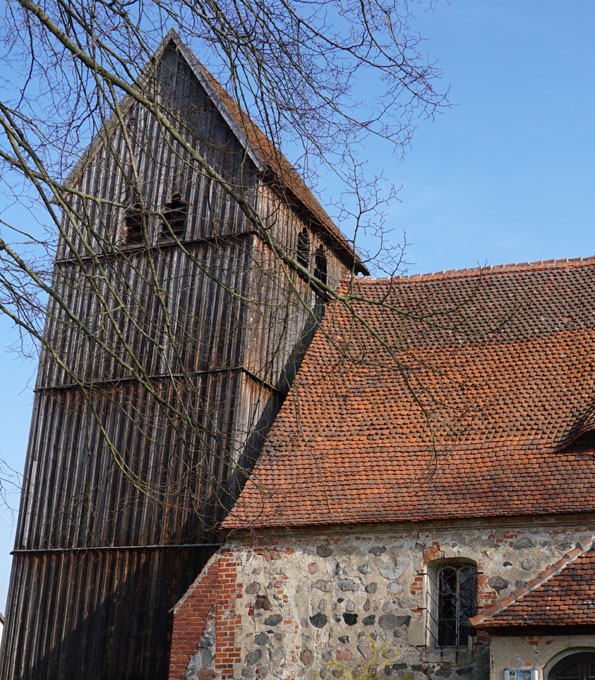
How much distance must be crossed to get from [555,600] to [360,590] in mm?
2744

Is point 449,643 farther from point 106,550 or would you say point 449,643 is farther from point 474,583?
point 106,550

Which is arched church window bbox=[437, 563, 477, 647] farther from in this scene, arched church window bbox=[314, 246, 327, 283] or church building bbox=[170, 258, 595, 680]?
arched church window bbox=[314, 246, 327, 283]

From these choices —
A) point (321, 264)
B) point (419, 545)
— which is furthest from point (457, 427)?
point (321, 264)

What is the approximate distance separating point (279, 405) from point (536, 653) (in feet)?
23.0

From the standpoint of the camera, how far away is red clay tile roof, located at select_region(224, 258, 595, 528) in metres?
12.6

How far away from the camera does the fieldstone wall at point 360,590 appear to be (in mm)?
12188

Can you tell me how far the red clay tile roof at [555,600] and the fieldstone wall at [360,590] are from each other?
0.54m

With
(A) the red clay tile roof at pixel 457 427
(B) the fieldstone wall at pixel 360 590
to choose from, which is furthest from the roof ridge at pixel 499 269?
(B) the fieldstone wall at pixel 360 590

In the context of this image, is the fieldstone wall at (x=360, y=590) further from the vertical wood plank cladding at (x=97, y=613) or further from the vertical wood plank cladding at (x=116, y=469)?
the vertical wood plank cladding at (x=116, y=469)

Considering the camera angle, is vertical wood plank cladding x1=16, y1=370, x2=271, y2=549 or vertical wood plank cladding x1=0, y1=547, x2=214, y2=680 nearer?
vertical wood plank cladding x1=0, y1=547, x2=214, y2=680

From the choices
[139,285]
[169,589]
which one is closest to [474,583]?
[169,589]

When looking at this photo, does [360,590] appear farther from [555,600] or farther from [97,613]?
[97,613]

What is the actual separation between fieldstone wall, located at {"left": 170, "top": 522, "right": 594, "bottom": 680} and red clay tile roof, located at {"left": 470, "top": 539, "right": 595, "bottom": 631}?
539 mm

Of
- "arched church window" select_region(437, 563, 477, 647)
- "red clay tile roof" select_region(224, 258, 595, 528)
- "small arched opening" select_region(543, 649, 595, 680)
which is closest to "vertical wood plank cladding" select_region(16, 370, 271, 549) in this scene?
"red clay tile roof" select_region(224, 258, 595, 528)
